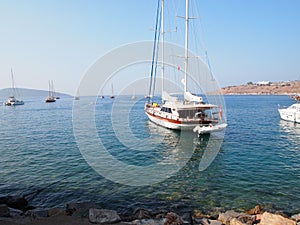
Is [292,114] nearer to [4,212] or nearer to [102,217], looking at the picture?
[102,217]

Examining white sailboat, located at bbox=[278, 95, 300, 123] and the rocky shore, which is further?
white sailboat, located at bbox=[278, 95, 300, 123]

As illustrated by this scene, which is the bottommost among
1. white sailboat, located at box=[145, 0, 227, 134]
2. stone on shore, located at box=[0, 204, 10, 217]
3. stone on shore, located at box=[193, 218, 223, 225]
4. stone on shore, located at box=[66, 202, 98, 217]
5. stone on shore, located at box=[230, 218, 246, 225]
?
stone on shore, located at box=[193, 218, 223, 225]

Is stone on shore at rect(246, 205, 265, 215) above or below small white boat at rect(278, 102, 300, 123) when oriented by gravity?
below

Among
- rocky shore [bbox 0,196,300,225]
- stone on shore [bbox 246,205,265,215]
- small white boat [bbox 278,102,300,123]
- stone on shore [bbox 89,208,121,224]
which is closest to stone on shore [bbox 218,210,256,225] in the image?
rocky shore [bbox 0,196,300,225]

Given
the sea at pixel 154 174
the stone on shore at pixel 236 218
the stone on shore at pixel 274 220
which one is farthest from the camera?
the sea at pixel 154 174

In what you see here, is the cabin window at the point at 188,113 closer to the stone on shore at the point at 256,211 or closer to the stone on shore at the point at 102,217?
the stone on shore at the point at 256,211

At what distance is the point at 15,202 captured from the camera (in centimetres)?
1109

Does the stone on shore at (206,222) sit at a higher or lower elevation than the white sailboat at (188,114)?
lower

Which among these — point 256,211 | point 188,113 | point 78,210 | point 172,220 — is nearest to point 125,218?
point 172,220

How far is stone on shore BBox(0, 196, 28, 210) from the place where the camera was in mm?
10961

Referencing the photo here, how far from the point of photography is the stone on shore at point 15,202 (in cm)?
1096

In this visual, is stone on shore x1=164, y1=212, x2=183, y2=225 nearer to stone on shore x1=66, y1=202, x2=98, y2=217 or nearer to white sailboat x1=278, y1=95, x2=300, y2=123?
stone on shore x1=66, y1=202, x2=98, y2=217

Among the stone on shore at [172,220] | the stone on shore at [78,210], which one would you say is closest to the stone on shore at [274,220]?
the stone on shore at [172,220]

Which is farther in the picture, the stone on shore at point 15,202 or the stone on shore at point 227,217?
the stone on shore at point 15,202
